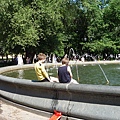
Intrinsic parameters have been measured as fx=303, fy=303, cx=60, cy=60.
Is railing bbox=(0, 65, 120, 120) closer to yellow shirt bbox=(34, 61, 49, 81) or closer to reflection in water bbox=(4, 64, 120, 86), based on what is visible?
yellow shirt bbox=(34, 61, 49, 81)

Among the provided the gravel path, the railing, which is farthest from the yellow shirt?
the gravel path

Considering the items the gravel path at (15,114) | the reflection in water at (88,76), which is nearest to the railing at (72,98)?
the gravel path at (15,114)

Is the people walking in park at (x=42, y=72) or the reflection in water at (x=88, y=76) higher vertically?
the people walking in park at (x=42, y=72)

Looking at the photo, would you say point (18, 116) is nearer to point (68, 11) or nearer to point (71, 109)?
point (71, 109)

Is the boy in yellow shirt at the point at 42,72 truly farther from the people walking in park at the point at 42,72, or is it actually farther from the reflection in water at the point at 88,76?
the reflection in water at the point at 88,76

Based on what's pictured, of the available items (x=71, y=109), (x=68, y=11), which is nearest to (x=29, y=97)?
(x=71, y=109)

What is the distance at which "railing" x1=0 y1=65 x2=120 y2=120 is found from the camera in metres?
6.55

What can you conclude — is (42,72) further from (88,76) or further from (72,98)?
(88,76)

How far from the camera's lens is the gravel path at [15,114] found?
25.6ft

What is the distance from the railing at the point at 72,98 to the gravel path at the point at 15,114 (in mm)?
236

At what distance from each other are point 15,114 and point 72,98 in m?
1.82

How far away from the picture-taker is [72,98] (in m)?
7.39

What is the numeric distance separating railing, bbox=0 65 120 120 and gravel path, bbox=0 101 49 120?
0.24m

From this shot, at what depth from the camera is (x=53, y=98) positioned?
7.86 m
